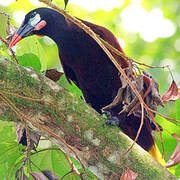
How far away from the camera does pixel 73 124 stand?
1.63m

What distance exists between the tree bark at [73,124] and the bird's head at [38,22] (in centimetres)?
79

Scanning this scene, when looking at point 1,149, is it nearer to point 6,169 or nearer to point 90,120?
point 6,169

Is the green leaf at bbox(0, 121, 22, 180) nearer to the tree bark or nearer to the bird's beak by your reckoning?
the tree bark

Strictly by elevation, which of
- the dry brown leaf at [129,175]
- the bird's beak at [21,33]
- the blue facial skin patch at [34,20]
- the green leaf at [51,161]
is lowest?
the green leaf at [51,161]

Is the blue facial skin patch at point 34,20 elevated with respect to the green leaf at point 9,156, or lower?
elevated

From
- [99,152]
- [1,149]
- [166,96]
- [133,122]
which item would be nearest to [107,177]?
[99,152]

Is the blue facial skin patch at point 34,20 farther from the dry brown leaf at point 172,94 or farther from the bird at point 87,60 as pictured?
the dry brown leaf at point 172,94

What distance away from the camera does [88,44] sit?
2375 millimetres

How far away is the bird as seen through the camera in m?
2.38

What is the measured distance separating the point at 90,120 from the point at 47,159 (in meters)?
0.51

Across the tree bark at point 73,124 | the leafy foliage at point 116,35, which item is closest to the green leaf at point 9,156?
the leafy foliage at point 116,35

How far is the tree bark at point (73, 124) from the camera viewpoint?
1602 mm

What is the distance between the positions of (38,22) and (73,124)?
1069 mm

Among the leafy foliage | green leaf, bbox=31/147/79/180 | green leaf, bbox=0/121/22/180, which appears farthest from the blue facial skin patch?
green leaf, bbox=31/147/79/180
